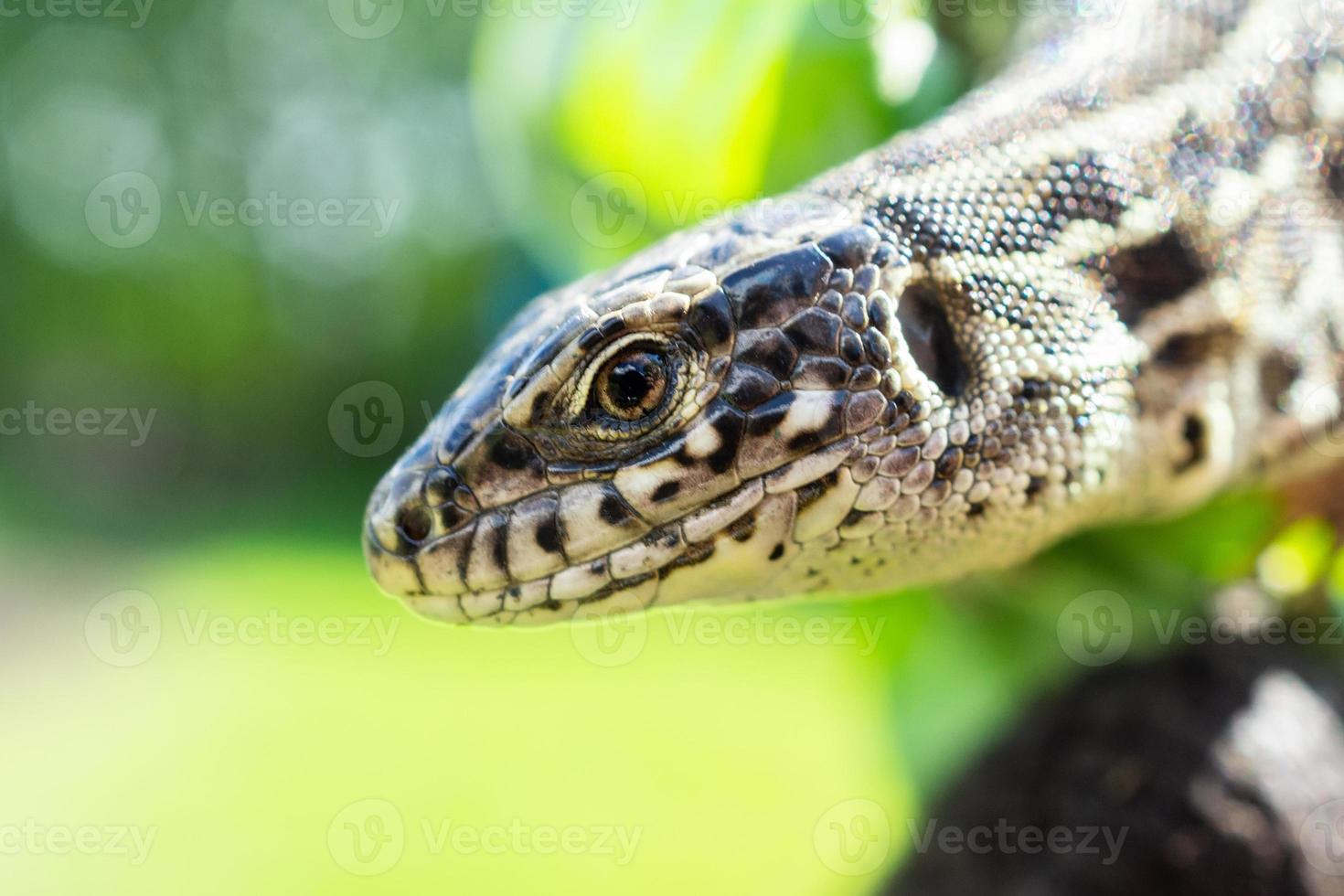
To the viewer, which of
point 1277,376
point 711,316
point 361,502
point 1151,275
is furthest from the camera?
point 361,502

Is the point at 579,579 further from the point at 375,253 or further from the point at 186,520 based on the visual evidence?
the point at 375,253

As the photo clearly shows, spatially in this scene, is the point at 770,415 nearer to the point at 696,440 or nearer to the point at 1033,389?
the point at 696,440

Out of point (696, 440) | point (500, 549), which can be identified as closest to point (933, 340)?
point (696, 440)

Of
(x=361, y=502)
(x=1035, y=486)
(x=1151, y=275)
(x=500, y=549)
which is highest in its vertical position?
(x=500, y=549)

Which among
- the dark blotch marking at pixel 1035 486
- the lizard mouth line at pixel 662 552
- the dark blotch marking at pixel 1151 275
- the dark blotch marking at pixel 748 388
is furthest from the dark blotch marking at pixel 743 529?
the dark blotch marking at pixel 1151 275

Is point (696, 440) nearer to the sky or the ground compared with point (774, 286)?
nearer to the ground

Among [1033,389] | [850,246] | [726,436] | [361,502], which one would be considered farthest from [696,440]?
[361,502]

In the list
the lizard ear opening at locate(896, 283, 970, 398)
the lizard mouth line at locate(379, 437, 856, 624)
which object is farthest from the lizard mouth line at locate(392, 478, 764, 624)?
the lizard ear opening at locate(896, 283, 970, 398)

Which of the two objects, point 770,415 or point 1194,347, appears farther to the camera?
point 1194,347

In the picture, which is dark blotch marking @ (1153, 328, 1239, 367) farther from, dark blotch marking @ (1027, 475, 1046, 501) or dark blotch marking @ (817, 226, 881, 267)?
dark blotch marking @ (817, 226, 881, 267)

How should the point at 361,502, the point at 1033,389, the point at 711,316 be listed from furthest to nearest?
the point at 361,502
the point at 1033,389
the point at 711,316
